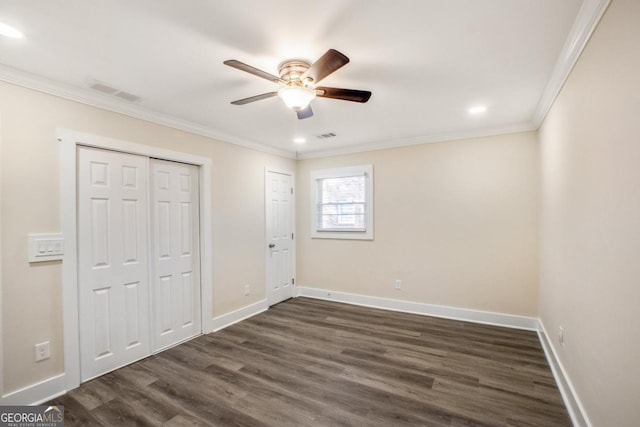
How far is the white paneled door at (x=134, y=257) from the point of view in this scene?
2.57 metres

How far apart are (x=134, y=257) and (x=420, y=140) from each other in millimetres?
3808

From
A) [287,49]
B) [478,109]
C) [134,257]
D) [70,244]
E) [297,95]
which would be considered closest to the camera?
[287,49]

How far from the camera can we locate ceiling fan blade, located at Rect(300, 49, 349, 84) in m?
1.60

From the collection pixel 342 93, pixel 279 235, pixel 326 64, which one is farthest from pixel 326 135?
pixel 326 64

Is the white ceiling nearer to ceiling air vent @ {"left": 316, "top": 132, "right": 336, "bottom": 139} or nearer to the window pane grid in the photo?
ceiling air vent @ {"left": 316, "top": 132, "right": 336, "bottom": 139}

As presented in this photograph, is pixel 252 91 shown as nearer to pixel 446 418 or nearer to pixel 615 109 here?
pixel 615 109

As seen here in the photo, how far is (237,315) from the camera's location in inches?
158

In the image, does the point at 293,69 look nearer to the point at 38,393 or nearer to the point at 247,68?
the point at 247,68

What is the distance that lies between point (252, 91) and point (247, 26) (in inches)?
35.5

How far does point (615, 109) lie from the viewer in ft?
4.54

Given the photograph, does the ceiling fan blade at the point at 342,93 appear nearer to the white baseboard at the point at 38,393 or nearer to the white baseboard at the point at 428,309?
the white baseboard at the point at 38,393

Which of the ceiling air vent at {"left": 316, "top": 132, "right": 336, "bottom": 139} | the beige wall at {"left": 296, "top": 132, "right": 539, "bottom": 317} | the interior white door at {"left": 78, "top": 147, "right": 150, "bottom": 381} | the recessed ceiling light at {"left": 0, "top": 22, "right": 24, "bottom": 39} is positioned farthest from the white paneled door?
the beige wall at {"left": 296, "top": 132, "right": 539, "bottom": 317}

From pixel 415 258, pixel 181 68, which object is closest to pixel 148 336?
pixel 181 68

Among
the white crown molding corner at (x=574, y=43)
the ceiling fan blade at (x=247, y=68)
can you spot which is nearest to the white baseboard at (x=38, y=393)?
the ceiling fan blade at (x=247, y=68)
